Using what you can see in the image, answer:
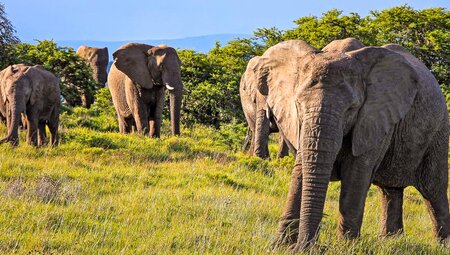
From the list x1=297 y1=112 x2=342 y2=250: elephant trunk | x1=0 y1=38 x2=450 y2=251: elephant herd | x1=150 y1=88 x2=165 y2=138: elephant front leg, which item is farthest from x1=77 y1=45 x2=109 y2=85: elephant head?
x1=297 y1=112 x2=342 y2=250: elephant trunk

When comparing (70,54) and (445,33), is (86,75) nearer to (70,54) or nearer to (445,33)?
(70,54)

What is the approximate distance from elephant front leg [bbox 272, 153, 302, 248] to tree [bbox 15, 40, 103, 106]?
17.7 meters

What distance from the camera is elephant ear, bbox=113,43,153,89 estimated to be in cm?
1761

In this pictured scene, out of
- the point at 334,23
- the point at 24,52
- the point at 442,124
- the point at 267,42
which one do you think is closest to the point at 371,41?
the point at 334,23

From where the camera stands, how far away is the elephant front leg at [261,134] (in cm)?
1506

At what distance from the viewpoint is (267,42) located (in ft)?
95.8

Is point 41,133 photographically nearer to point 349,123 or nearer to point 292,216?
point 292,216

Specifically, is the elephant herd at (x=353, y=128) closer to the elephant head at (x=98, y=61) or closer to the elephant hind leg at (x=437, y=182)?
the elephant hind leg at (x=437, y=182)

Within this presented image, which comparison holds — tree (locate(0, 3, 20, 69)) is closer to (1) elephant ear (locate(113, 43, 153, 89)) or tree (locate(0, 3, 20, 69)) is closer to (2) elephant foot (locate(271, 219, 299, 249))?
(1) elephant ear (locate(113, 43, 153, 89))

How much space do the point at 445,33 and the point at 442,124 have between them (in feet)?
67.1

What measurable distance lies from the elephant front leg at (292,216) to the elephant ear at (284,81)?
0.36 metres

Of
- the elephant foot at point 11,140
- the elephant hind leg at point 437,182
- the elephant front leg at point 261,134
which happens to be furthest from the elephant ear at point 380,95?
the elephant foot at point 11,140

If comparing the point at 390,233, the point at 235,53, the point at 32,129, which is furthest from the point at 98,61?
the point at 390,233

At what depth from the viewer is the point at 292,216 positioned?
6.97 metres
